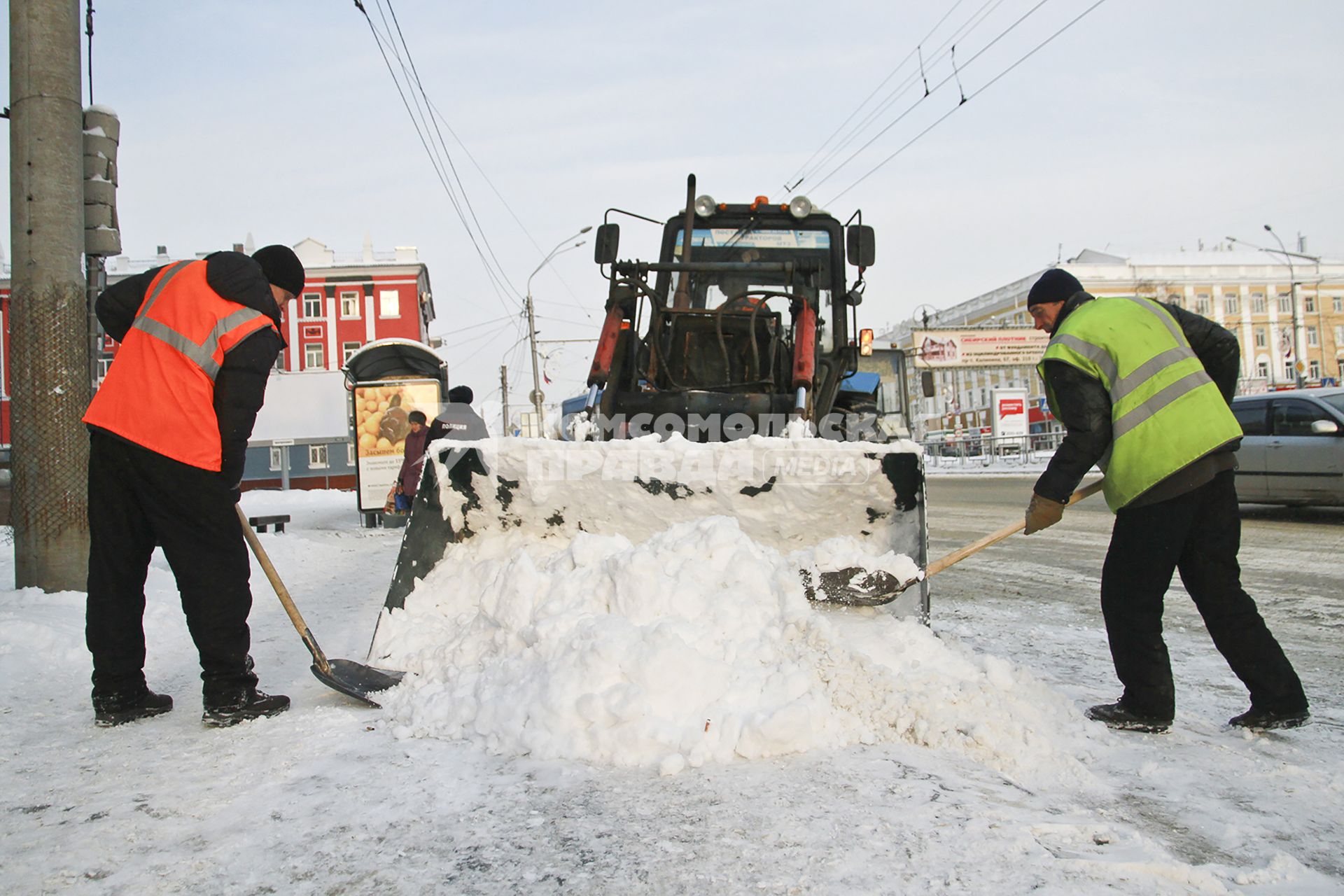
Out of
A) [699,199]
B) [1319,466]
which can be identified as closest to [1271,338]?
[1319,466]

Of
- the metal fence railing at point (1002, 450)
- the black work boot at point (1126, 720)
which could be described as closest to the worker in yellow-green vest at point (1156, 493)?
the black work boot at point (1126, 720)

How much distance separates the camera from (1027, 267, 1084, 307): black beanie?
313 centimetres

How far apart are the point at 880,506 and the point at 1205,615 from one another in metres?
1.20

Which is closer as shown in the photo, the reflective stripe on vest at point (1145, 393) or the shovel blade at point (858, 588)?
the reflective stripe on vest at point (1145, 393)

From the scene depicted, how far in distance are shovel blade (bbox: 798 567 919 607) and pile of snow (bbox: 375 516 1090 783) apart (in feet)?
0.29

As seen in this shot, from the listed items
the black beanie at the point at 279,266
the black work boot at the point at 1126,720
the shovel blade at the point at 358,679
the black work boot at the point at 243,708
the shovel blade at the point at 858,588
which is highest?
the black beanie at the point at 279,266

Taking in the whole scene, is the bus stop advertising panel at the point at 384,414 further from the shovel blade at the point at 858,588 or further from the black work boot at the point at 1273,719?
the black work boot at the point at 1273,719

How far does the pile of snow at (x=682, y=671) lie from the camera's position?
2408mm

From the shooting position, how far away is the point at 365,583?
242 inches

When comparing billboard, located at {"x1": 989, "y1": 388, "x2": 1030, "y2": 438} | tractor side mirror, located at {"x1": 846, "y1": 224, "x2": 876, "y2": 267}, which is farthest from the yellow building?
tractor side mirror, located at {"x1": 846, "y1": 224, "x2": 876, "y2": 267}

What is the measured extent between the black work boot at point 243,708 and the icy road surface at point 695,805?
64 millimetres

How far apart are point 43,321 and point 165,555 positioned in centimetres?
285

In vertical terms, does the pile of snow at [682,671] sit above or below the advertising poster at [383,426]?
below

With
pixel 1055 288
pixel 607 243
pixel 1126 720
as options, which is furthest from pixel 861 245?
pixel 1126 720
